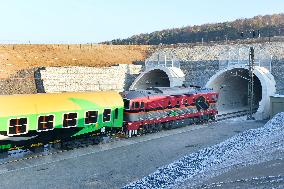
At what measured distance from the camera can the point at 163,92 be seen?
3038cm

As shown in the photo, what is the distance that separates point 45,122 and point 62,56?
100 feet

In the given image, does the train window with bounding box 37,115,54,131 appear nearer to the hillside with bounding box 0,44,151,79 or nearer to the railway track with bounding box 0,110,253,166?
the railway track with bounding box 0,110,253,166

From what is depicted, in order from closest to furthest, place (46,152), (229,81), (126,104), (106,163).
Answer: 1. (106,163)
2. (46,152)
3. (126,104)
4. (229,81)

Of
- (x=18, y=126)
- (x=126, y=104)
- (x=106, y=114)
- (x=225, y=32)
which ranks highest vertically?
(x=225, y=32)

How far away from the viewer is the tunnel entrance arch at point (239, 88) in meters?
35.6

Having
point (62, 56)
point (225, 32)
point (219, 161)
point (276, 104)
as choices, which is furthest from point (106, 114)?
point (225, 32)

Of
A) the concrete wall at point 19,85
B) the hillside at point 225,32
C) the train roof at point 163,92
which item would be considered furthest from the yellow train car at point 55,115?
the hillside at point 225,32

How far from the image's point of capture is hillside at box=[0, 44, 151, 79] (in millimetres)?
44344

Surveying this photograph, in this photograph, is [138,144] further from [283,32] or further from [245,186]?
[283,32]

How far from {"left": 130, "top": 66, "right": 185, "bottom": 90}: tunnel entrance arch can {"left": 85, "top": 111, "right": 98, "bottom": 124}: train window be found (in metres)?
19.0

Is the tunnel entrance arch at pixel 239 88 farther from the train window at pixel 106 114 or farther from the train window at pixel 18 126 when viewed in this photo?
the train window at pixel 18 126

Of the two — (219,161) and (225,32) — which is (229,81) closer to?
(219,161)

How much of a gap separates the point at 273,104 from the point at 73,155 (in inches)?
836

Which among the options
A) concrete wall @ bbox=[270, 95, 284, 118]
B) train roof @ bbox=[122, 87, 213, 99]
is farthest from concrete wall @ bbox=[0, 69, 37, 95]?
concrete wall @ bbox=[270, 95, 284, 118]
